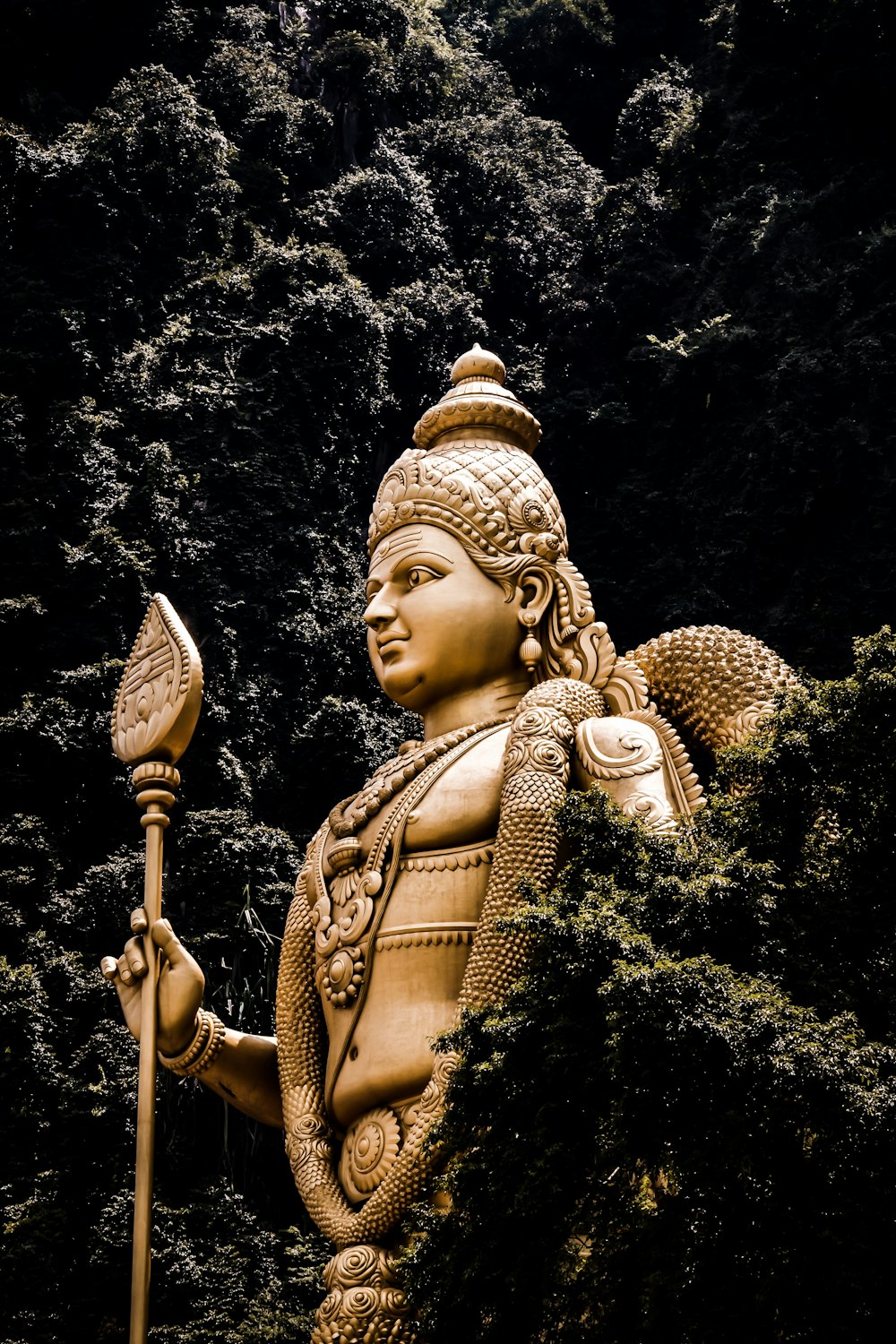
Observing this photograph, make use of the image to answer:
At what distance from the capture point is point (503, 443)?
6.23m

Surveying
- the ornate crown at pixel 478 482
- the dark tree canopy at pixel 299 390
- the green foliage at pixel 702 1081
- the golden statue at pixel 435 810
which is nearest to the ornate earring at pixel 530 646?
the golden statue at pixel 435 810

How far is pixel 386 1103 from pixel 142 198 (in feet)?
49.9

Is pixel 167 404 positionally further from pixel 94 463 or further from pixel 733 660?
pixel 733 660

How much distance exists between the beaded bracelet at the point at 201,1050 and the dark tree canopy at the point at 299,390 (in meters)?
6.47

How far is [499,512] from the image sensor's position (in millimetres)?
5793

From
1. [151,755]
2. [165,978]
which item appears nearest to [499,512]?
[151,755]

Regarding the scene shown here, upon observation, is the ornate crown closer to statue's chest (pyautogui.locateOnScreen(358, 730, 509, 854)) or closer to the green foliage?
statue's chest (pyautogui.locateOnScreen(358, 730, 509, 854))

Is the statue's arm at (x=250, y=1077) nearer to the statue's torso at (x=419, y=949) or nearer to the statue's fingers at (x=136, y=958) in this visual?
the statue's torso at (x=419, y=949)

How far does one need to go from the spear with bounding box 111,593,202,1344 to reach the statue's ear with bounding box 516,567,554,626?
45.6 inches

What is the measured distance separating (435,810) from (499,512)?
1.14m

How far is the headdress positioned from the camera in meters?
5.73

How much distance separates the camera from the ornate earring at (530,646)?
223 inches

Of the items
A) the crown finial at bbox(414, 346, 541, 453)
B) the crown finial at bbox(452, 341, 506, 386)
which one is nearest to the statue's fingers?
the crown finial at bbox(414, 346, 541, 453)

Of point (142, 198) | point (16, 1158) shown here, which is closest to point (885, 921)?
point (16, 1158)
